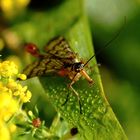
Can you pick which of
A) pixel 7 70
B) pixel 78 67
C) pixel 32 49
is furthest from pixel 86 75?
pixel 32 49

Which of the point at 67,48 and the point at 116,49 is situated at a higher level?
the point at 67,48

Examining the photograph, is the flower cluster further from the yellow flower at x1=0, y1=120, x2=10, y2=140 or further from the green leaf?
the green leaf

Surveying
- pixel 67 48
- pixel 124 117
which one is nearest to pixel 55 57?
pixel 67 48

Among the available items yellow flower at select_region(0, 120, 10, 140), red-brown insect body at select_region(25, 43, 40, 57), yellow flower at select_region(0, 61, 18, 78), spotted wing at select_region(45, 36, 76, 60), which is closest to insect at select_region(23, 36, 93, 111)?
spotted wing at select_region(45, 36, 76, 60)

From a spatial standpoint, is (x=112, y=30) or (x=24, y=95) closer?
(x=24, y=95)

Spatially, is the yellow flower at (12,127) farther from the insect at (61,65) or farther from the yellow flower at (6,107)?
the insect at (61,65)

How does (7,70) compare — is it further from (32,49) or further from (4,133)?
(32,49)

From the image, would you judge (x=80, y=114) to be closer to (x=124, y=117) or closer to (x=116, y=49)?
(x=124, y=117)
